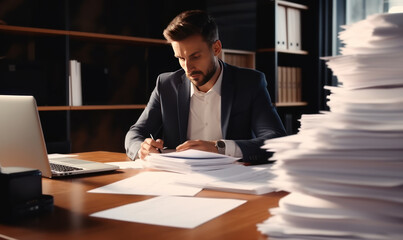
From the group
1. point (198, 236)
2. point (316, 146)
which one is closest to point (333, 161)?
point (316, 146)

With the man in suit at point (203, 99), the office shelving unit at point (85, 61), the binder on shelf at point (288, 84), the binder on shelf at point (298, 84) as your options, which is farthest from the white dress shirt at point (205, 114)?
the binder on shelf at point (298, 84)

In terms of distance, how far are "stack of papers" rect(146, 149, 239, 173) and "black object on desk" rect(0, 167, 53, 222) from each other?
54 centimetres

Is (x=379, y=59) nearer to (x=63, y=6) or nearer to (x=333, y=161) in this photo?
(x=333, y=161)

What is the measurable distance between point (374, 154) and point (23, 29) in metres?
2.60

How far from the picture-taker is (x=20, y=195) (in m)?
0.89

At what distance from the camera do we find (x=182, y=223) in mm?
814

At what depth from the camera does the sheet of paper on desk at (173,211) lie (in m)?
0.84

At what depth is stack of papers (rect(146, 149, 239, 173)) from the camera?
140 centimetres

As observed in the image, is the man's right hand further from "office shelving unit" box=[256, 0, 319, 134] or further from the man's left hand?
"office shelving unit" box=[256, 0, 319, 134]

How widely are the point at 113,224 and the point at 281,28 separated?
11.8 ft

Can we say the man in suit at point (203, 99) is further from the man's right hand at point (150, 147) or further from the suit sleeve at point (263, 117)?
the man's right hand at point (150, 147)

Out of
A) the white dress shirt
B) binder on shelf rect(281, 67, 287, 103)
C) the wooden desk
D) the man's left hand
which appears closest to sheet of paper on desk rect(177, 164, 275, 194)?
the wooden desk

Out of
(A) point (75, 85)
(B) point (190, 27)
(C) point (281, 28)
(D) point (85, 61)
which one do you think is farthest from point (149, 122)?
(C) point (281, 28)

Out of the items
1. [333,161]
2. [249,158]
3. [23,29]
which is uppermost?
[23,29]
